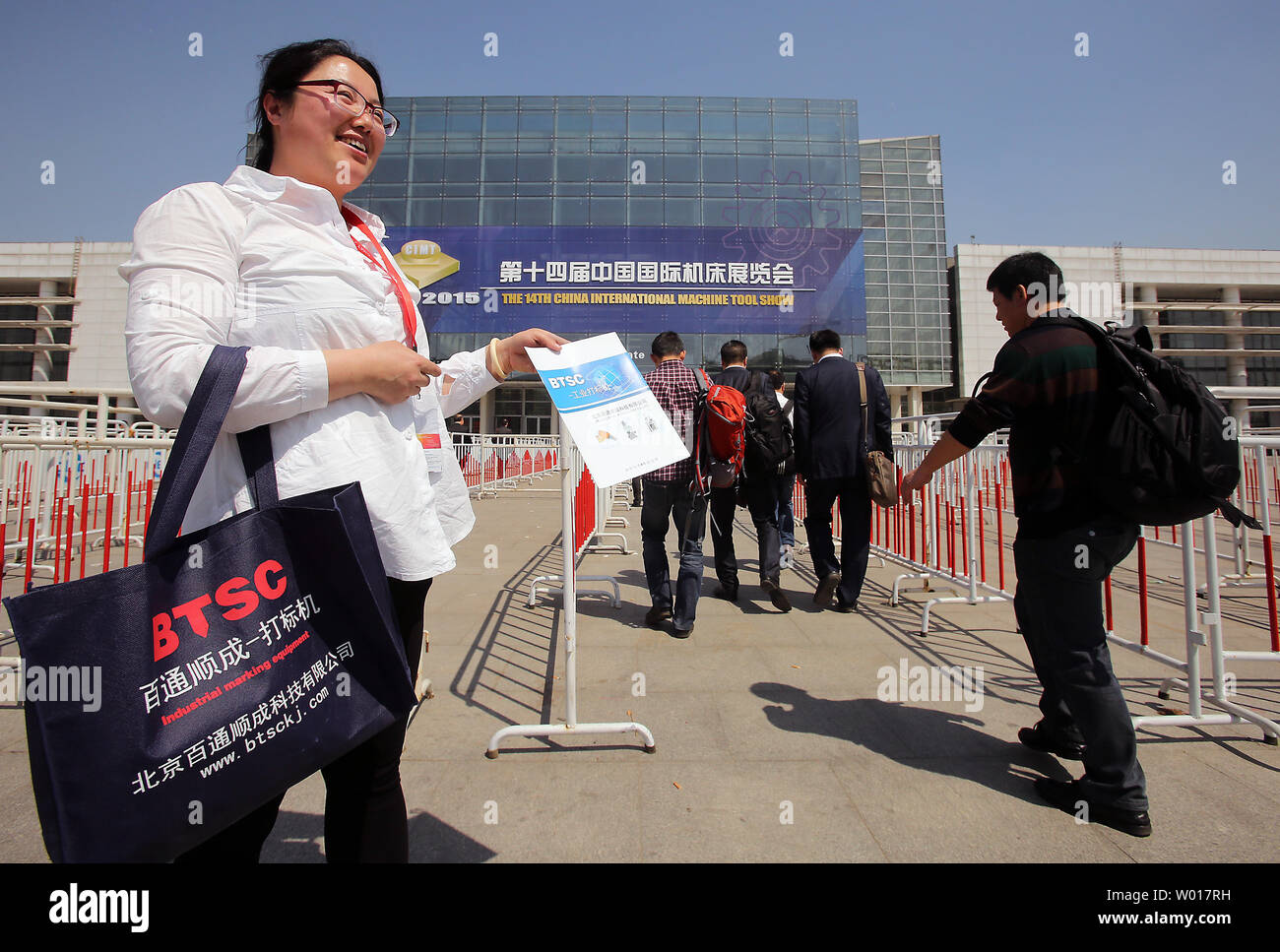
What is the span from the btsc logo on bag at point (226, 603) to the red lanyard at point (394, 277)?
0.67 m

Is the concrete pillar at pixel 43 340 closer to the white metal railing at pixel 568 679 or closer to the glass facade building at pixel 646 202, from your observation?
the glass facade building at pixel 646 202

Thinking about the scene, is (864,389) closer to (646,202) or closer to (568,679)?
(568,679)

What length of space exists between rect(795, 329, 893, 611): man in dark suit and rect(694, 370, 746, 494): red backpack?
2.81 ft

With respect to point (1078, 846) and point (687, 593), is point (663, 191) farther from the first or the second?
point (1078, 846)

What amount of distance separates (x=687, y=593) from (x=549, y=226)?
112 ft

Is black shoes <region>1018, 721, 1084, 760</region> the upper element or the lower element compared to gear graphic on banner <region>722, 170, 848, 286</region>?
lower

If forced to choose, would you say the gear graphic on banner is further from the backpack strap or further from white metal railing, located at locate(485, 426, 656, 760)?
white metal railing, located at locate(485, 426, 656, 760)

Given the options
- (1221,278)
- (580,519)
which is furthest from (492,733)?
(1221,278)

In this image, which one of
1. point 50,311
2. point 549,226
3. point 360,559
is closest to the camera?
point 360,559

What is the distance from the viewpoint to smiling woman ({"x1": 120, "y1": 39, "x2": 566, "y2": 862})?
1140 millimetres

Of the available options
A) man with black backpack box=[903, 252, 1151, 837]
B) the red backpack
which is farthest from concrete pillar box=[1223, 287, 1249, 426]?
man with black backpack box=[903, 252, 1151, 837]

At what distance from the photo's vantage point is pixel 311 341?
1.27 metres
